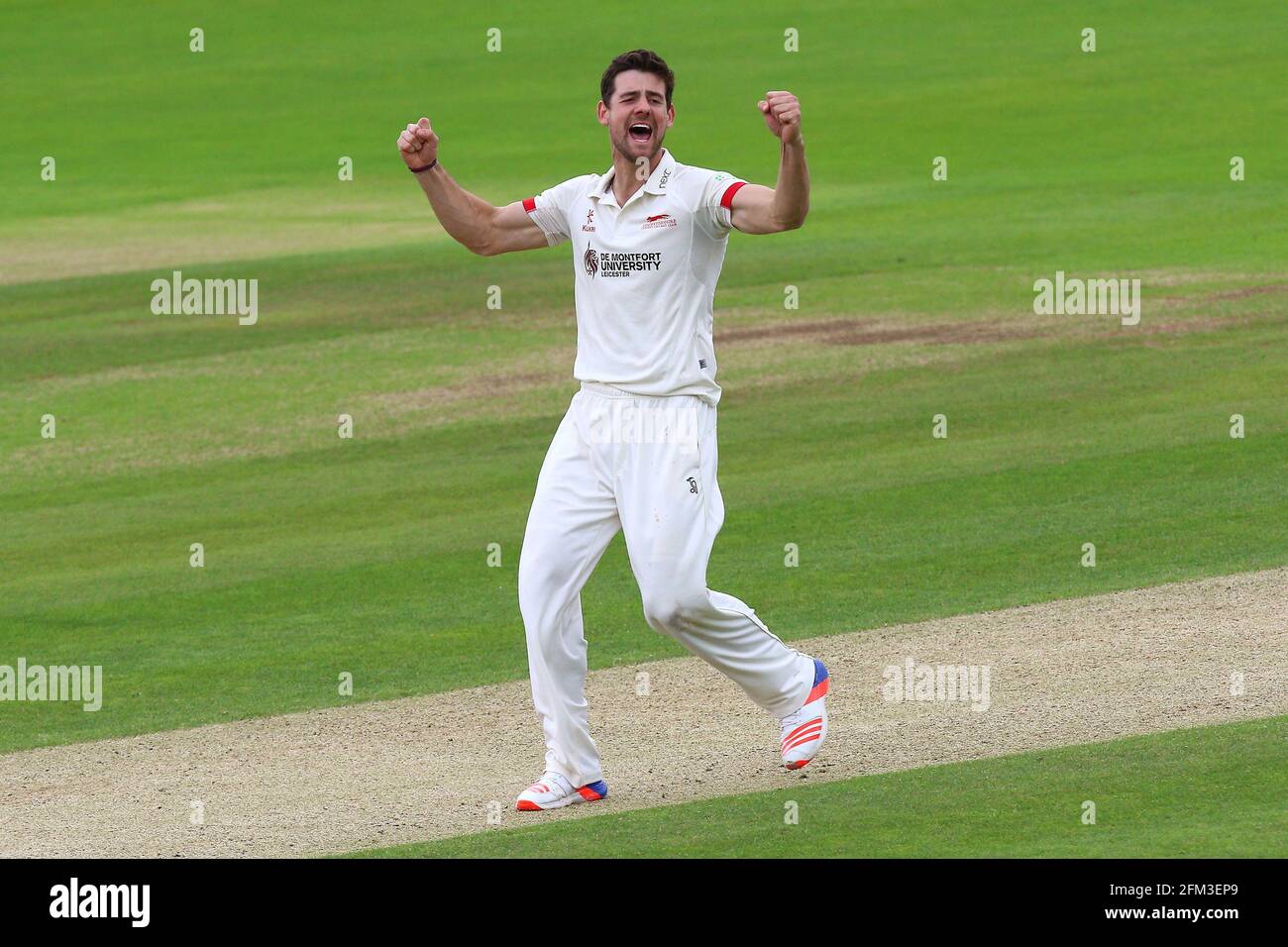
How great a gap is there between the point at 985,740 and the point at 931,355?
476 inches

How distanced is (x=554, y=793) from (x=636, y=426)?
160 centimetres

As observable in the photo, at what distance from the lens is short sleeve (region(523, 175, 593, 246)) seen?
908 centimetres

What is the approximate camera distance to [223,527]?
15945mm

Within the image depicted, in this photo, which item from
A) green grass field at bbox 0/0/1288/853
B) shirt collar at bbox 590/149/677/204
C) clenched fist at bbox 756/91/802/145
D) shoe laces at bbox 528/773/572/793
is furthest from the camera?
green grass field at bbox 0/0/1288/853

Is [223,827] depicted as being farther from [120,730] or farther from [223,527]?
[223,527]

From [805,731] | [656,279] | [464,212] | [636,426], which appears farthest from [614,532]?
[464,212]

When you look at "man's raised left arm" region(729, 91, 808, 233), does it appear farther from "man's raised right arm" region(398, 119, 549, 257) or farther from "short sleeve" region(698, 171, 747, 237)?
"man's raised right arm" region(398, 119, 549, 257)

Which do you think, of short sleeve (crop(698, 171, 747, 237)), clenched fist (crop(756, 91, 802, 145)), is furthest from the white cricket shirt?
clenched fist (crop(756, 91, 802, 145))

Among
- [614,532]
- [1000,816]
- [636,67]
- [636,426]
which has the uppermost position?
[636,67]

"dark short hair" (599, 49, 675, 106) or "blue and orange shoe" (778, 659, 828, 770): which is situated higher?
"dark short hair" (599, 49, 675, 106)

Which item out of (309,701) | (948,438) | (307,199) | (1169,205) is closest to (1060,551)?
(948,438)

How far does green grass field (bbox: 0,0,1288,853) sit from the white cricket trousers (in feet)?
2.78

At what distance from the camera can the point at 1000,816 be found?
8039 millimetres

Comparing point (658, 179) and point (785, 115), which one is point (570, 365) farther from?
point (785, 115)
